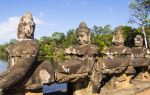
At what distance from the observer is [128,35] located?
47.9 meters

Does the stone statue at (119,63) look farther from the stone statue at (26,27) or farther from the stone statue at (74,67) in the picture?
the stone statue at (26,27)

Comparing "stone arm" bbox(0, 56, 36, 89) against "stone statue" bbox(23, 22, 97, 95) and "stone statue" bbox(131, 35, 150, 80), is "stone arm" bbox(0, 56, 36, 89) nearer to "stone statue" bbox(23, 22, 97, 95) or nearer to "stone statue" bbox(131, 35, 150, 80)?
"stone statue" bbox(23, 22, 97, 95)

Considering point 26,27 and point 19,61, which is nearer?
point 19,61

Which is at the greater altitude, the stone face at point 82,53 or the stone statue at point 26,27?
the stone statue at point 26,27

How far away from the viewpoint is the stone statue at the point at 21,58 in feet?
20.5

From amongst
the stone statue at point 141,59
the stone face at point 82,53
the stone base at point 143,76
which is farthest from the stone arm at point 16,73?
the stone base at point 143,76

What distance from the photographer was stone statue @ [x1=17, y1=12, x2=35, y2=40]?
680 centimetres

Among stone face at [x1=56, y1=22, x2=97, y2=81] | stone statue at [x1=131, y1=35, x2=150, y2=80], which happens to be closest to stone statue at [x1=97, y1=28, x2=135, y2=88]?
stone statue at [x1=131, y1=35, x2=150, y2=80]

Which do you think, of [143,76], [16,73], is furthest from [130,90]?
[16,73]

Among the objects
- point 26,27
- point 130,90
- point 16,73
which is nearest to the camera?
point 16,73

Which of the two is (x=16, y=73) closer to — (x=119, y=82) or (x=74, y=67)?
(x=74, y=67)

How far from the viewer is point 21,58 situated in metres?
6.53

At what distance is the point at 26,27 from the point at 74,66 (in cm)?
158

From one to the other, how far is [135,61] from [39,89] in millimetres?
4993
